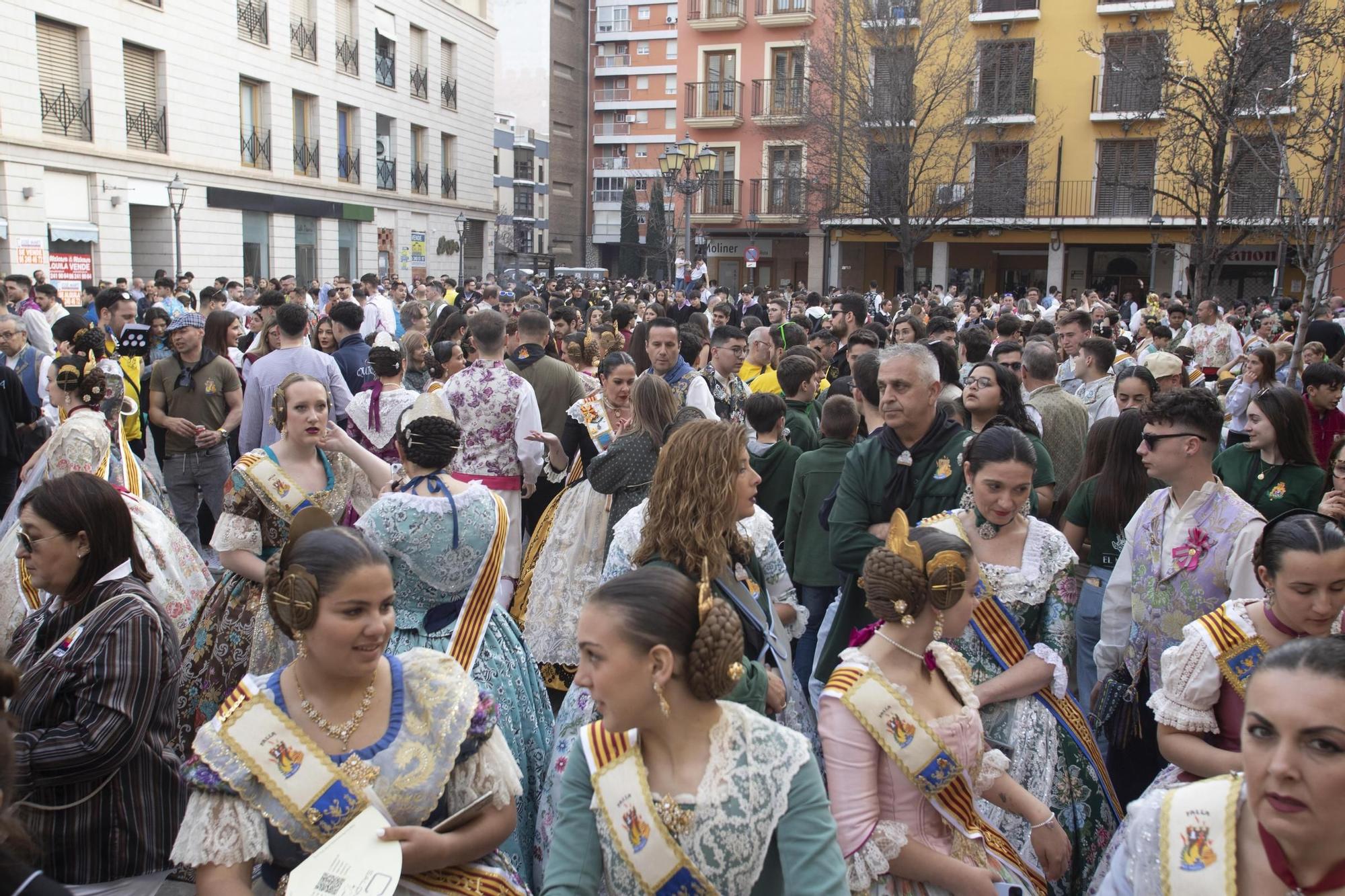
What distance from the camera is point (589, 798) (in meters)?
2.34

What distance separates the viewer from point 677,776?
91.5 inches

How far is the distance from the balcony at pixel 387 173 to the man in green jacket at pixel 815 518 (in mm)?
31756

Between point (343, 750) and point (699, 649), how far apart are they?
0.92 meters

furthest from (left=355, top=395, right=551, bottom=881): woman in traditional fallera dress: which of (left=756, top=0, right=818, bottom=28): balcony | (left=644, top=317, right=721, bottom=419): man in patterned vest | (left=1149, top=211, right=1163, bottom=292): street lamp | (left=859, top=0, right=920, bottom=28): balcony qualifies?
(left=756, top=0, right=818, bottom=28): balcony

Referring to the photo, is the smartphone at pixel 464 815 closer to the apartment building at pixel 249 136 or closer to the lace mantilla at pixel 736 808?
the lace mantilla at pixel 736 808

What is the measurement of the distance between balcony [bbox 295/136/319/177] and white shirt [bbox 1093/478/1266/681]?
30058mm

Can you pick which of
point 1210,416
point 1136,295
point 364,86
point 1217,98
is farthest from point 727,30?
point 1210,416

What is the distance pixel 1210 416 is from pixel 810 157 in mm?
30197

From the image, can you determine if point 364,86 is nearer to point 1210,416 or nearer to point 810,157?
point 810,157

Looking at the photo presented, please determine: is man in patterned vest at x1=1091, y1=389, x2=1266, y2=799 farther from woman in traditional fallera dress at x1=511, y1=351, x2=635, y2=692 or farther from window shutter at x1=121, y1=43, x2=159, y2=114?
window shutter at x1=121, y1=43, x2=159, y2=114

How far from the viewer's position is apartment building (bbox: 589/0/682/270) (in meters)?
61.8

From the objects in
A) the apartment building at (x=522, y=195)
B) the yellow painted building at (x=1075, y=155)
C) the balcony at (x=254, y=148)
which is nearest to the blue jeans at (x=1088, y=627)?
the yellow painted building at (x=1075, y=155)

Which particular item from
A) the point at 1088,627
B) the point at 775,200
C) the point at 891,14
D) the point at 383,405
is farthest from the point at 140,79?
the point at 1088,627

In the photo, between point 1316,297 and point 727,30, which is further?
point 727,30
